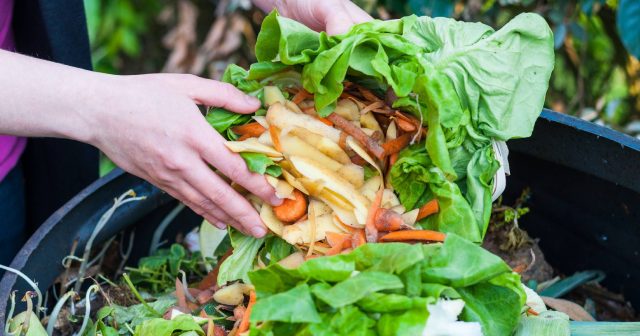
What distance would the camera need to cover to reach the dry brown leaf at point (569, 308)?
156 centimetres

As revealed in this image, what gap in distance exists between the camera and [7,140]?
5.77 feet

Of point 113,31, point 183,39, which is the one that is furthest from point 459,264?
point 113,31

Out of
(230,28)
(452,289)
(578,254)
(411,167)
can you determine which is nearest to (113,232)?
(411,167)

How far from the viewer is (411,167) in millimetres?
1251

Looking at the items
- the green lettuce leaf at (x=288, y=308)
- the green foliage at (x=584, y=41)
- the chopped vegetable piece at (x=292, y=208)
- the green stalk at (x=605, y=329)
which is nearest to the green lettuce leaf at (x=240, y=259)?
the chopped vegetable piece at (x=292, y=208)

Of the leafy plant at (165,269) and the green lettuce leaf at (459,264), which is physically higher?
the green lettuce leaf at (459,264)

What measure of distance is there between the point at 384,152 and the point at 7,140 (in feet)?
3.18

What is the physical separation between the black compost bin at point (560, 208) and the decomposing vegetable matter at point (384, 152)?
287 mm

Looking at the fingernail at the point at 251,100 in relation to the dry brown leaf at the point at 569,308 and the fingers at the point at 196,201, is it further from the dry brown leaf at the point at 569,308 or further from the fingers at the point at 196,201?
the dry brown leaf at the point at 569,308

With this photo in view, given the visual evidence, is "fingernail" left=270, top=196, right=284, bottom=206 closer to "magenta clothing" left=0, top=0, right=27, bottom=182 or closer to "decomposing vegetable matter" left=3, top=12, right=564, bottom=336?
"decomposing vegetable matter" left=3, top=12, right=564, bottom=336

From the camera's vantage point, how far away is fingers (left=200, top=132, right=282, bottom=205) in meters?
1.24

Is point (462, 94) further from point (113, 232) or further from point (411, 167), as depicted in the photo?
point (113, 232)

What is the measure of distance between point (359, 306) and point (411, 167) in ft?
0.92

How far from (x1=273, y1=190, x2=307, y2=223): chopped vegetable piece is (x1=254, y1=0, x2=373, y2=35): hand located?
0.32 meters
